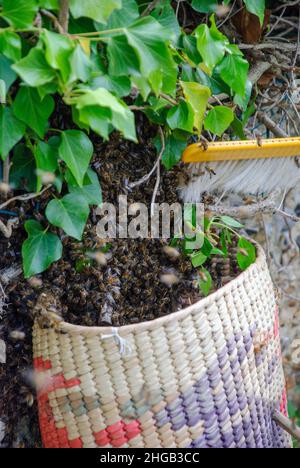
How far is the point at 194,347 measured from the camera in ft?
3.80

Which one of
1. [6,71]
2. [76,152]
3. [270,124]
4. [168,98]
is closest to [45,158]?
[76,152]

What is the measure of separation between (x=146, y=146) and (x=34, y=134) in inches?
12.0

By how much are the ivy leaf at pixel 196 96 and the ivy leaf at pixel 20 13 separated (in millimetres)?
344

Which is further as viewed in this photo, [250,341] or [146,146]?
[146,146]

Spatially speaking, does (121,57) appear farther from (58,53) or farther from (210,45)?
(210,45)

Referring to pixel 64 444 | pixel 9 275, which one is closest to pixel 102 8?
pixel 9 275

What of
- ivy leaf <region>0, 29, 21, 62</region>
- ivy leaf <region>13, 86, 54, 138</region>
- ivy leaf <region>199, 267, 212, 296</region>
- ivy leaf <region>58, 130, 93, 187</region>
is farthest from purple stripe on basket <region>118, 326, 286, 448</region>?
ivy leaf <region>0, 29, 21, 62</region>

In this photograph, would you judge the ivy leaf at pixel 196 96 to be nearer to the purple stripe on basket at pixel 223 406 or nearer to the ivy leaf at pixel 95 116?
the ivy leaf at pixel 95 116

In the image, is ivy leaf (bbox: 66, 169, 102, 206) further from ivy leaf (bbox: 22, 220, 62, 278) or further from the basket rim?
the basket rim

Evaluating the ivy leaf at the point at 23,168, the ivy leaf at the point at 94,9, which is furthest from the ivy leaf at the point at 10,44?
the ivy leaf at the point at 23,168

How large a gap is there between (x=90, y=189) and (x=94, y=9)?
1.19 feet

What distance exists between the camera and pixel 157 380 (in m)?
1.13

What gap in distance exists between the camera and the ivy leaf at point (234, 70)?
1244 millimetres

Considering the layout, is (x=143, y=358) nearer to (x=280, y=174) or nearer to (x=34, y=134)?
(x=34, y=134)
